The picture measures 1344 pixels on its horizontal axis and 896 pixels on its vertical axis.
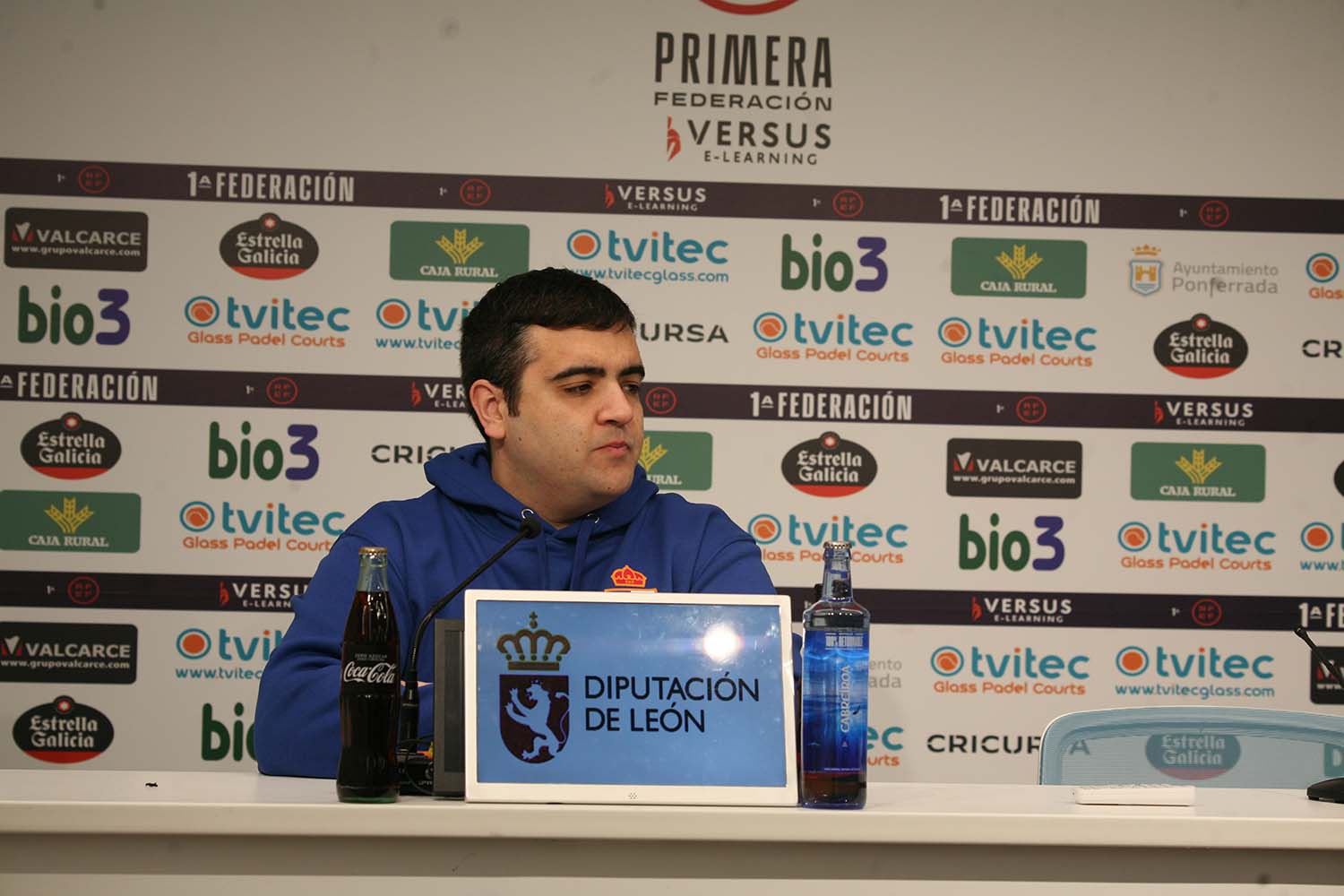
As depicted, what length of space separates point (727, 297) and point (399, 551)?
1.51 meters

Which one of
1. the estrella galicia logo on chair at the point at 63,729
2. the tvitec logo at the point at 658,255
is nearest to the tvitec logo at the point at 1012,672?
the tvitec logo at the point at 658,255

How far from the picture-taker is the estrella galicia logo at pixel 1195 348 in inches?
130

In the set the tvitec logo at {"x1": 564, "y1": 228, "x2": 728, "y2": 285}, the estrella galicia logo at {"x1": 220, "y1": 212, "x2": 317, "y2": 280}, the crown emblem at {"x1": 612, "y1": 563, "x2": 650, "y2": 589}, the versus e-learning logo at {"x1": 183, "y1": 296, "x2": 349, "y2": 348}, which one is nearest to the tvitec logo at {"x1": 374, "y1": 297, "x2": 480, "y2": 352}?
the versus e-learning logo at {"x1": 183, "y1": 296, "x2": 349, "y2": 348}

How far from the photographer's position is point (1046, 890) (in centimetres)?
119

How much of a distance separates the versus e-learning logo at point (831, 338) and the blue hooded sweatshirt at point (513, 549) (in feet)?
3.73

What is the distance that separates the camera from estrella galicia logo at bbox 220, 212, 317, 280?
3.24 meters

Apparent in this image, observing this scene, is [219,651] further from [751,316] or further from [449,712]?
[449,712]

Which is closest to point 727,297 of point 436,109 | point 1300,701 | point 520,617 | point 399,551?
point 436,109

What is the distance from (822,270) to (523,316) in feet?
4.56

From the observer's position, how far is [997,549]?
3256 millimetres

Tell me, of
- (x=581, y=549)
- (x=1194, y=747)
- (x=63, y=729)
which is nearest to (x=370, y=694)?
(x=581, y=549)

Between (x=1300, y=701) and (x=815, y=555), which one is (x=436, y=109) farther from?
(x=1300, y=701)

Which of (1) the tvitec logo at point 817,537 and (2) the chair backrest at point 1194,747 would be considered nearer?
(2) the chair backrest at point 1194,747

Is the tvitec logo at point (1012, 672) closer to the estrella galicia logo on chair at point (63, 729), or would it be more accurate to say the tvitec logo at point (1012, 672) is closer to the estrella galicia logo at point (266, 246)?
the estrella galicia logo at point (266, 246)
